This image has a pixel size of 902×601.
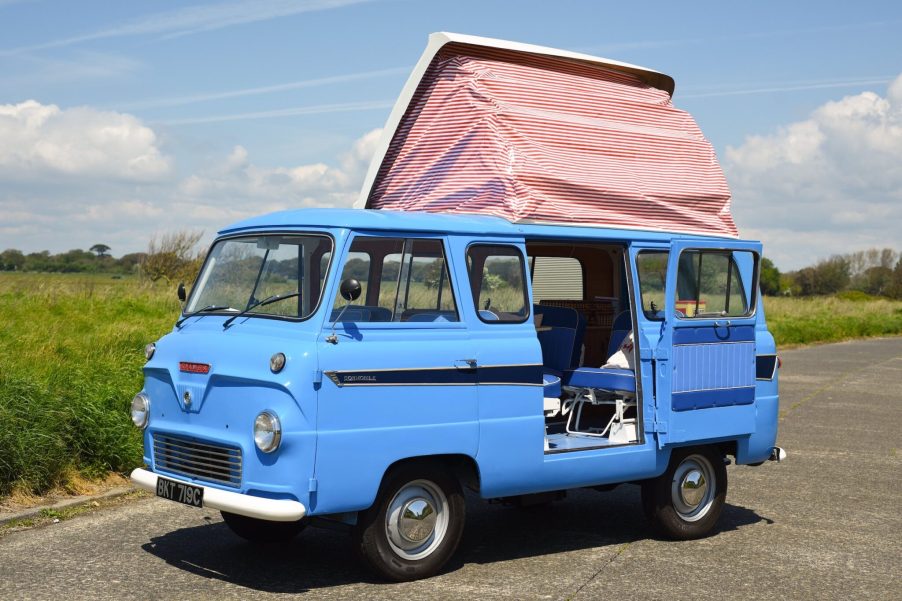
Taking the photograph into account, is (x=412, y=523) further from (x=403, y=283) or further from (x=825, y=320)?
(x=825, y=320)

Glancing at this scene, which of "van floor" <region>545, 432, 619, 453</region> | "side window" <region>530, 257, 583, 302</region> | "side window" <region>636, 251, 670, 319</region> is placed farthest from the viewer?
Result: "side window" <region>530, 257, 583, 302</region>

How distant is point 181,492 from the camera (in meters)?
6.54

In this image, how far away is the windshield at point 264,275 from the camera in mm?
6711

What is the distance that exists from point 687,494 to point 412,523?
259 centimetres

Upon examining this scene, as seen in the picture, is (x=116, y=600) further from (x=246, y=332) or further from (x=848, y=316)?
(x=848, y=316)

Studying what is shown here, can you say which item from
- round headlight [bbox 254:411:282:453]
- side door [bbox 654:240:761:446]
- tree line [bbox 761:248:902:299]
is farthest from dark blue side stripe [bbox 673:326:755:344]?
tree line [bbox 761:248:902:299]

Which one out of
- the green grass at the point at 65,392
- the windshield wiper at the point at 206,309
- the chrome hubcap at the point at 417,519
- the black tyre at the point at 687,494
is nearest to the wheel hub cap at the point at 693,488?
the black tyre at the point at 687,494

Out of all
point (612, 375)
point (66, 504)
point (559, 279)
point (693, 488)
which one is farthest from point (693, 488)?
point (66, 504)

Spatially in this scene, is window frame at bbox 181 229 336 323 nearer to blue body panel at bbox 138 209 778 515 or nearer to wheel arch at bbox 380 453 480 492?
blue body panel at bbox 138 209 778 515

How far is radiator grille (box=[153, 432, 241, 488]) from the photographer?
638 centimetres

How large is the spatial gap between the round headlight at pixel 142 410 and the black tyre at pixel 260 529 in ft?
3.15

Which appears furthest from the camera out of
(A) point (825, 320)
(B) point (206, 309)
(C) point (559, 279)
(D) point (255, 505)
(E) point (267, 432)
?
(A) point (825, 320)

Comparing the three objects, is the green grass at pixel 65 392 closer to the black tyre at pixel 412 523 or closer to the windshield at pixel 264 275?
the windshield at pixel 264 275

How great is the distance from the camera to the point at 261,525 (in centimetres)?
766
